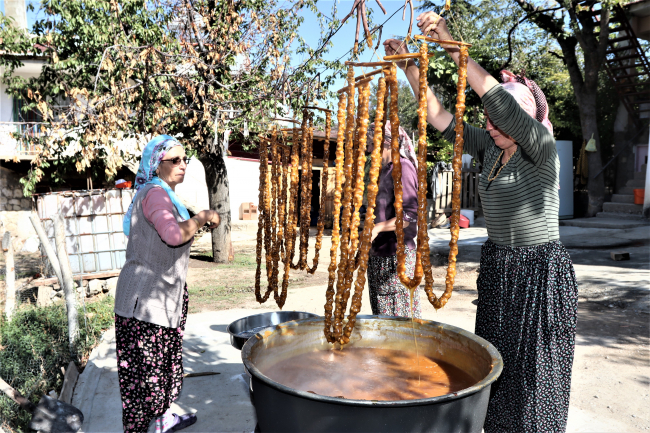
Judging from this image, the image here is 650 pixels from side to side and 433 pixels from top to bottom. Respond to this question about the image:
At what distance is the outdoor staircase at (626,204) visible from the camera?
13.7 meters

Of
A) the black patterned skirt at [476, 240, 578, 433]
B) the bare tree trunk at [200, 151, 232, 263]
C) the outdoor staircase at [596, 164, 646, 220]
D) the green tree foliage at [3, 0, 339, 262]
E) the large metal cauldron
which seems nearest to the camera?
the large metal cauldron

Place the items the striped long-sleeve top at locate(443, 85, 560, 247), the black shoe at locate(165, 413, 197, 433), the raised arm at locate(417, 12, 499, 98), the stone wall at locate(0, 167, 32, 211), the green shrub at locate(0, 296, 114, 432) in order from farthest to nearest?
the stone wall at locate(0, 167, 32, 211) < the green shrub at locate(0, 296, 114, 432) < the black shoe at locate(165, 413, 197, 433) < the striped long-sleeve top at locate(443, 85, 560, 247) < the raised arm at locate(417, 12, 499, 98)

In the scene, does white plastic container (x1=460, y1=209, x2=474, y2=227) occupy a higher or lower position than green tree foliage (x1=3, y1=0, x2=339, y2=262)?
lower

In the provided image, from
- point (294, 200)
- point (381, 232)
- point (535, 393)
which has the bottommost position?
point (535, 393)

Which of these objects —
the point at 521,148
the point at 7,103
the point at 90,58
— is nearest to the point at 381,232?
the point at 521,148

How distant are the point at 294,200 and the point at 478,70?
1.21 metres

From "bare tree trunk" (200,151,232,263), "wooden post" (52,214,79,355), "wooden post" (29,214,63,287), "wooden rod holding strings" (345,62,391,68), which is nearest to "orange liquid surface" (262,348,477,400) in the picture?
"wooden rod holding strings" (345,62,391,68)

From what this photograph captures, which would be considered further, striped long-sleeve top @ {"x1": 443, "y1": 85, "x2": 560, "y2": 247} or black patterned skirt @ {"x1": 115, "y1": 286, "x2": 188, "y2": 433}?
black patterned skirt @ {"x1": 115, "y1": 286, "x2": 188, "y2": 433}

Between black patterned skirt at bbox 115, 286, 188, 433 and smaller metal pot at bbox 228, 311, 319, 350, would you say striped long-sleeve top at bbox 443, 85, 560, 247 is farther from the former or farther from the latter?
smaller metal pot at bbox 228, 311, 319, 350

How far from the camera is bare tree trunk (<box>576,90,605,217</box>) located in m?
14.4

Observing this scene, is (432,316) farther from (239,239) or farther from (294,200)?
(239,239)

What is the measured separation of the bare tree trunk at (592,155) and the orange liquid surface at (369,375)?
14841mm

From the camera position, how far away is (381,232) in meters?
3.16

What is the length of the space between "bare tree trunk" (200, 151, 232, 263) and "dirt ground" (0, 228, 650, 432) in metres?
0.33
